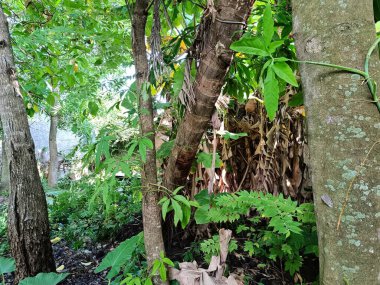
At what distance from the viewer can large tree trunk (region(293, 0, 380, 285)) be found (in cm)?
62

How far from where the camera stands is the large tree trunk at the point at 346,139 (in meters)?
0.62

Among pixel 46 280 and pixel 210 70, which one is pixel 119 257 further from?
pixel 210 70

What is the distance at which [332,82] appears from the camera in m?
0.64

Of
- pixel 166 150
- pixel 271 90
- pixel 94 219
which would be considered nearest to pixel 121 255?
pixel 166 150

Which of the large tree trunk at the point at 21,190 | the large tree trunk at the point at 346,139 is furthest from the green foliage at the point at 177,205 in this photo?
the large tree trunk at the point at 21,190

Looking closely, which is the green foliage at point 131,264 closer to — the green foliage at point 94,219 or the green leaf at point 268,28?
the green foliage at point 94,219

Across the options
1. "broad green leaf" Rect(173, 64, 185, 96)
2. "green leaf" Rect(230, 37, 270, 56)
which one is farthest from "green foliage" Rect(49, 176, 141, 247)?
"green leaf" Rect(230, 37, 270, 56)

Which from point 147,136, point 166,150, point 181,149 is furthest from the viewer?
point 166,150

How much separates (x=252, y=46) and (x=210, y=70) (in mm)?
442

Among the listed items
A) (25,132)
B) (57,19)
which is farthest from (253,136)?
(57,19)

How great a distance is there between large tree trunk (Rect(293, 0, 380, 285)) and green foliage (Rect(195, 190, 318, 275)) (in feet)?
0.86

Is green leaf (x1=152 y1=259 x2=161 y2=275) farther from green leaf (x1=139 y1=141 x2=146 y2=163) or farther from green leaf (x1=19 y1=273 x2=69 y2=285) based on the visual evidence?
green leaf (x1=19 y1=273 x2=69 y2=285)

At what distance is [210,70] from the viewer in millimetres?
1136

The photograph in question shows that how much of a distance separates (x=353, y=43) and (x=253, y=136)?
145 centimetres
